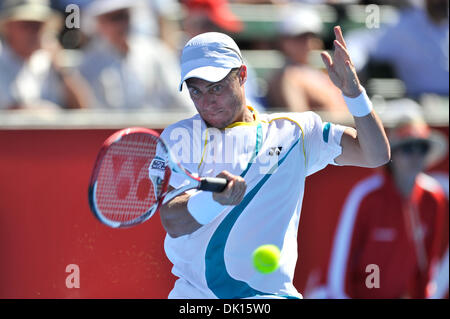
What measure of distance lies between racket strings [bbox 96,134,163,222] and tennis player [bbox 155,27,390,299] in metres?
0.26

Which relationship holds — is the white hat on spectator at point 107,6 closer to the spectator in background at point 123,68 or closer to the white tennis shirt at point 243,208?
the spectator in background at point 123,68

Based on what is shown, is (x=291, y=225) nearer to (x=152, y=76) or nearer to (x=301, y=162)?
(x=301, y=162)

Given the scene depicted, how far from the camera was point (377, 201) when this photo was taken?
6086 mm

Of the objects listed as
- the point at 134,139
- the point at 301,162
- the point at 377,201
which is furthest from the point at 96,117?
the point at 301,162

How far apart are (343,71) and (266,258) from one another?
0.85 m

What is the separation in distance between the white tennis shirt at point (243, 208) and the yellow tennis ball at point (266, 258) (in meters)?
0.04

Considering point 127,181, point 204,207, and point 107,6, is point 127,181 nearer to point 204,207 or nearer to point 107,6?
point 204,207

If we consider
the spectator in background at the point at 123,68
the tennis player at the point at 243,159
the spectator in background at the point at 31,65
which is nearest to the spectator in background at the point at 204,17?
the spectator in background at the point at 123,68

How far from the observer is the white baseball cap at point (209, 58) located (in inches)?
142

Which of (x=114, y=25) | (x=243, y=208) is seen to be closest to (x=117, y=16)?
(x=114, y=25)

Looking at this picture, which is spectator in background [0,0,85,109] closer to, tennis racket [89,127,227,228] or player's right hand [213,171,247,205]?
tennis racket [89,127,227,228]

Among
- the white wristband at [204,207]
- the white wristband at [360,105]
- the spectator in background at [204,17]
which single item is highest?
the spectator in background at [204,17]

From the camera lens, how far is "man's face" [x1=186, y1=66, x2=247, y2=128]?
3.67m

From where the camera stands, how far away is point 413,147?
6.17 m
